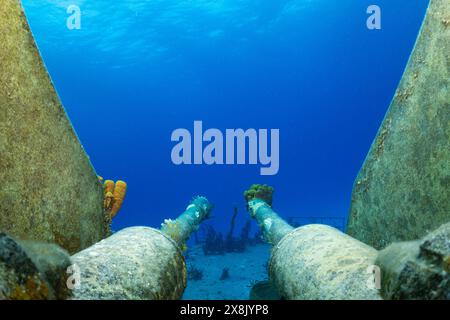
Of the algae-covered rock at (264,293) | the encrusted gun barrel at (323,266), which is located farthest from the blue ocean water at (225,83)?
the encrusted gun barrel at (323,266)

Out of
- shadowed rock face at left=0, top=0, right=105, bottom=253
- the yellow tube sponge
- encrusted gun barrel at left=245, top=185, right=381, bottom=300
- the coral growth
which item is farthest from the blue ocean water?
shadowed rock face at left=0, top=0, right=105, bottom=253

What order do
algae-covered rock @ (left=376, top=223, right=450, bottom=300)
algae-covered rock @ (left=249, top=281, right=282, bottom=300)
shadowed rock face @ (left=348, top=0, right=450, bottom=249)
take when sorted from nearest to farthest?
algae-covered rock @ (left=376, top=223, right=450, bottom=300)
shadowed rock face @ (left=348, top=0, right=450, bottom=249)
algae-covered rock @ (left=249, top=281, right=282, bottom=300)

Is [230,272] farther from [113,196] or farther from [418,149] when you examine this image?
A: [418,149]

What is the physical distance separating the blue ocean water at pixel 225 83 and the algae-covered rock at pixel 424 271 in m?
30.5

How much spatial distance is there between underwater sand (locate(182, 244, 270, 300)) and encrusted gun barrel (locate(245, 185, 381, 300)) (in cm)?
1008

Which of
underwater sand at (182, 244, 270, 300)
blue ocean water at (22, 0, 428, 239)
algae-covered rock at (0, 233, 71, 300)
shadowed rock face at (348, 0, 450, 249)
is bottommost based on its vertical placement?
underwater sand at (182, 244, 270, 300)

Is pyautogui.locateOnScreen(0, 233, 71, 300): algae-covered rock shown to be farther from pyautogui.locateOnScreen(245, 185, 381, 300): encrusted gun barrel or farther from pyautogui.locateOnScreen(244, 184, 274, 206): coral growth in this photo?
pyautogui.locateOnScreen(244, 184, 274, 206): coral growth

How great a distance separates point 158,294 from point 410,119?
3.29m

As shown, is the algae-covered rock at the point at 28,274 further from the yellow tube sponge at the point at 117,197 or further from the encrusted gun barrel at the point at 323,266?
the yellow tube sponge at the point at 117,197

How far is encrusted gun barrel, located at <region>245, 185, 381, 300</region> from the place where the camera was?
2570 millimetres

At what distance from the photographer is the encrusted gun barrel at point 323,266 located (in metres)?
2.57

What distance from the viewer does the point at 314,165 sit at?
119562 millimetres
